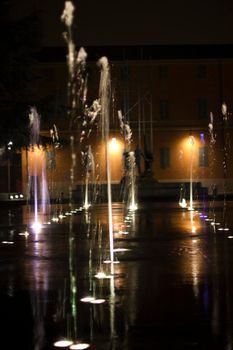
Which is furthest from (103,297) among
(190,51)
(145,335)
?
(190,51)

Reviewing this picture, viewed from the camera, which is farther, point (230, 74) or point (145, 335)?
point (230, 74)

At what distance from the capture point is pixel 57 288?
9031 mm

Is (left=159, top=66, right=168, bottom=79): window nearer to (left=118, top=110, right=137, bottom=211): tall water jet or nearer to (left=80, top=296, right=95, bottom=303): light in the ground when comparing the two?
(left=118, top=110, right=137, bottom=211): tall water jet

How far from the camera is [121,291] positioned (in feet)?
28.5

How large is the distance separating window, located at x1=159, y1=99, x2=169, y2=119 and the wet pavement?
38.8 metres

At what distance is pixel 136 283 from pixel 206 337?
312cm

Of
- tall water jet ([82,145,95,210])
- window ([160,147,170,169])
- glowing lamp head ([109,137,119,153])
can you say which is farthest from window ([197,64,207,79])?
tall water jet ([82,145,95,210])

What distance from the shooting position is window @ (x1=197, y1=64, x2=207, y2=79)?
54906 millimetres

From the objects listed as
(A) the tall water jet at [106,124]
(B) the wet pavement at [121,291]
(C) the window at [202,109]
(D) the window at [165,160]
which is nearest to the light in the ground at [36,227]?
(B) the wet pavement at [121,291]

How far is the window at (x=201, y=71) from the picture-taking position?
54906 mm

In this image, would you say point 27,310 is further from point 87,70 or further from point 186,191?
point 87,70

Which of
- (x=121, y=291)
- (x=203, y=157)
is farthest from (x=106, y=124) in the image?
(x=203, y=157)

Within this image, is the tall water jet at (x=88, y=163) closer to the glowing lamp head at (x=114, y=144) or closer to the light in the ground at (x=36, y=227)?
the glowing lamp head at (x=114, y=144)

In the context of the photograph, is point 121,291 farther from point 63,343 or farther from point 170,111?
point 170,111
